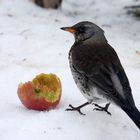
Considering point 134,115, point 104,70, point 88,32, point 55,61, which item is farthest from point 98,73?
point 55,61

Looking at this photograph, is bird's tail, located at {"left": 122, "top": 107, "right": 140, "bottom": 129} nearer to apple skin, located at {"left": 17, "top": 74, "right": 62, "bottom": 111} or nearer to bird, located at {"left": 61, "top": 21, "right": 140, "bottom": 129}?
bird, located at {"left": 61, "top": 21, "right": 140, "bottom": 129}

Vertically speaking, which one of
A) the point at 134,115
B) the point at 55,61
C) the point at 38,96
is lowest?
the point at 55,61

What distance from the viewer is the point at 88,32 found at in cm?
580

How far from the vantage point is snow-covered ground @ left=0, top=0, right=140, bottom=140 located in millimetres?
5070

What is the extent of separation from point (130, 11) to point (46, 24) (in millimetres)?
1303

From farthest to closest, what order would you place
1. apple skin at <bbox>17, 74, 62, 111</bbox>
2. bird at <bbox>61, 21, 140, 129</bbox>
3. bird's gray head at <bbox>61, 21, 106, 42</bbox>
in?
bird's gray head at <bbox>61, 21, 106, 42</bbox> < apple skin at <bbox>17, 74, 62, 111</bbox> < bird at <bbox>61, 21, 140, 129</bbox>

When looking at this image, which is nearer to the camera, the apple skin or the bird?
the bird

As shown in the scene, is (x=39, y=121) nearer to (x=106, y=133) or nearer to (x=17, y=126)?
(x=17, y=126)

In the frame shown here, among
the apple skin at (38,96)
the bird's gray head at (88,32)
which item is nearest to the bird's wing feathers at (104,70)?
the bird's gray head at (88,32)

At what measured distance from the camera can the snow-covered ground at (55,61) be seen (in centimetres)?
507

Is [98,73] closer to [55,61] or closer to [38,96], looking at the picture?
[38,96]

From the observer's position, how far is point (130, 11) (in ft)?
27.6

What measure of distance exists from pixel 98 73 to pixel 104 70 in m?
0.06

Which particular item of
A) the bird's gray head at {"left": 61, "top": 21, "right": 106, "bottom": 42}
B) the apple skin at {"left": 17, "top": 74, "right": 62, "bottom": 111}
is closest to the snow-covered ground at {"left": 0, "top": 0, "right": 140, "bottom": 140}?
the apple skin at {"left": 17, "top": 74, "right": 62, "bottom": 111}
